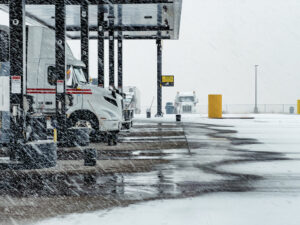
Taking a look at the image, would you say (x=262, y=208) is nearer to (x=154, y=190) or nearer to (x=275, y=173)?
(x=154, y=190)

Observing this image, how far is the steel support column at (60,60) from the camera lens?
45.4ft

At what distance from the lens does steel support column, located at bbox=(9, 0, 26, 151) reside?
402 inches

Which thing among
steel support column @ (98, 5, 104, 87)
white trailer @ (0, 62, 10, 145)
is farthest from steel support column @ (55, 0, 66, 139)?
steel support column @ (98, 5, 104, 87)

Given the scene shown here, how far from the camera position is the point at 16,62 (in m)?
10.2

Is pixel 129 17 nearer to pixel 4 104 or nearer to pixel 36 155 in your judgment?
pixel 4 104

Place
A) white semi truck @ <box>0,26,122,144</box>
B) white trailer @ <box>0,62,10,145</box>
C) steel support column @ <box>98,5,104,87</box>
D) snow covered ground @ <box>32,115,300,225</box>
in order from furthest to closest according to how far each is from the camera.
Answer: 1. steel support column @ <box>98,5,104,87</box>
2. white semi truck @ <box>0,26,122,144</box>
3. white trailer @ <box>0,62,10,145</box>
4. snow covered ground @ <box>32,115,300,225</box>

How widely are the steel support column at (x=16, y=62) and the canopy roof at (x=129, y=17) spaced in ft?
34.6

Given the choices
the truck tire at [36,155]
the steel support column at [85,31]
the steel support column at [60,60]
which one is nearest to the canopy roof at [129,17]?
the steel support column at [85,31]

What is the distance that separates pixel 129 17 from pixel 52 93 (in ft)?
46.1

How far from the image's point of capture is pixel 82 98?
1628 centimetres

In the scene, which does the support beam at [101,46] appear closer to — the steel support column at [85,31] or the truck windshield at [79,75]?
the steel support column at [85,31]

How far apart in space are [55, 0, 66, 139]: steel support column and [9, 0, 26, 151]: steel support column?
341cm

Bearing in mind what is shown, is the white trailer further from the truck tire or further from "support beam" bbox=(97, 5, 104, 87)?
"support beam" bbox=(97, 5, 104, 87)

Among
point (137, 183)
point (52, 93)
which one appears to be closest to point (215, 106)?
point (52, 93)
